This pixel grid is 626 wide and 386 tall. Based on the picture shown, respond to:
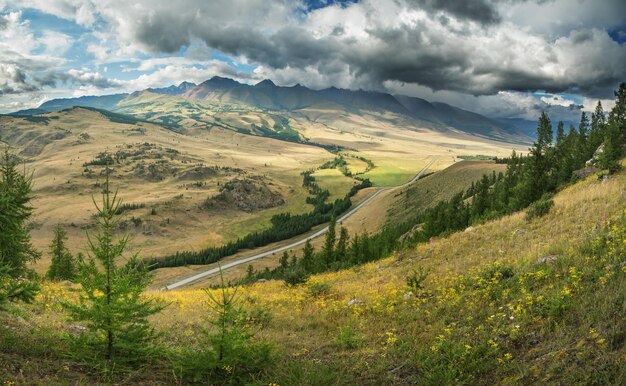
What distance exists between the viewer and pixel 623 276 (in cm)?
995

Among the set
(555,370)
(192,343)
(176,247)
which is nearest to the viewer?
(555,370)

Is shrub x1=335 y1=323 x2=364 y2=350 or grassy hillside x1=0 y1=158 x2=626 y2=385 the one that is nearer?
grassy hillside x1=0 y1=158 x2=626 y2=385

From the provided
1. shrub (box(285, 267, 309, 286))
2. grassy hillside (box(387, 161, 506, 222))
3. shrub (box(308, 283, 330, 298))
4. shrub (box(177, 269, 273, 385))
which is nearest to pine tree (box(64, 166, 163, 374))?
shrub (box(177, 269, 273, 385))

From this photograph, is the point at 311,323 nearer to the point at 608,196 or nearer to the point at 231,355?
the point at 231,355

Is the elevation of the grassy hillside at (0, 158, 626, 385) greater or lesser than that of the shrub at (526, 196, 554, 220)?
lesser

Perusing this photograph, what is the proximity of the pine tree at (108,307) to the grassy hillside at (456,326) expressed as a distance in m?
0.50

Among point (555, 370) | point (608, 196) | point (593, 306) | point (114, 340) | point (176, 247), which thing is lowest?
point (176, 247)

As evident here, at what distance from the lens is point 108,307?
8.74 meters

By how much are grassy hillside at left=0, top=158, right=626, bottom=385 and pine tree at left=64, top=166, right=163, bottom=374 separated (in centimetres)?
50

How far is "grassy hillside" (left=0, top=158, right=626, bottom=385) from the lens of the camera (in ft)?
27.1

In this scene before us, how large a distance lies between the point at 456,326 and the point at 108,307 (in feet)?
32.4

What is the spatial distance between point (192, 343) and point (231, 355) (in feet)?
16.2

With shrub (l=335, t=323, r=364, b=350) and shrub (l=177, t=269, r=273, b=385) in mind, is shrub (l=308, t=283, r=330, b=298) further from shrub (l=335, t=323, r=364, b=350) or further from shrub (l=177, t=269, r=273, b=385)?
shrub (l=177, t=269, r=273, b=385)

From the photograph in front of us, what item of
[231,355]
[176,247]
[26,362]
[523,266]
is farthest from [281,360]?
[176,247]
